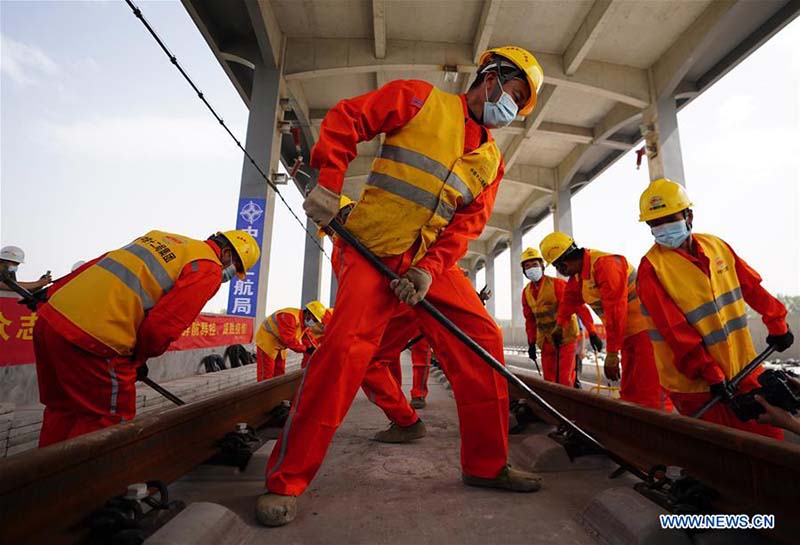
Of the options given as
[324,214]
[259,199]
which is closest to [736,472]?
[324,214]

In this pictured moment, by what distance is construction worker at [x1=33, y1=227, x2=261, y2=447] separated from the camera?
202 centimetres

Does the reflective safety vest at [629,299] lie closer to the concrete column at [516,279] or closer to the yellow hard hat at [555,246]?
the yellow hard hat at [555,246]

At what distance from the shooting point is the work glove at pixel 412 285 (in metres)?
1.79

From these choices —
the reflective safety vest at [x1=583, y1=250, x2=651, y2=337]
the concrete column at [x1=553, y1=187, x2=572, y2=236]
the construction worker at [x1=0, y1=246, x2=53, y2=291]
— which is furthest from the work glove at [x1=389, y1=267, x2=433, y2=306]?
the concrete column at [x1=553, y1=187, x2=572, y2=236]

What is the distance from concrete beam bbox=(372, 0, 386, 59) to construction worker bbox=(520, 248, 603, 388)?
284 inches

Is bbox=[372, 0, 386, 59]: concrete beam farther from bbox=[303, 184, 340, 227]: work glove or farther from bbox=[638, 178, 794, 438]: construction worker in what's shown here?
bbox=[303, 184, 340, 227]: work glove

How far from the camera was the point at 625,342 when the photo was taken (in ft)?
11.9

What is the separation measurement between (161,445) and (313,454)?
0.72m

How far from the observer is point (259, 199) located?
1029cm

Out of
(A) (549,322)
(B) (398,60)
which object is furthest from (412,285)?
(B) (398,60)

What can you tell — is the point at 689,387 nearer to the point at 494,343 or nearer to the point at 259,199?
the point at 494,343

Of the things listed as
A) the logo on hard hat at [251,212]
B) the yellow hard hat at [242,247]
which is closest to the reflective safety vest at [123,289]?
the yellow hard hat at [242,247]

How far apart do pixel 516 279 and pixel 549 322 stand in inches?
726

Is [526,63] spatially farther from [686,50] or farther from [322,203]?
[686,50]
